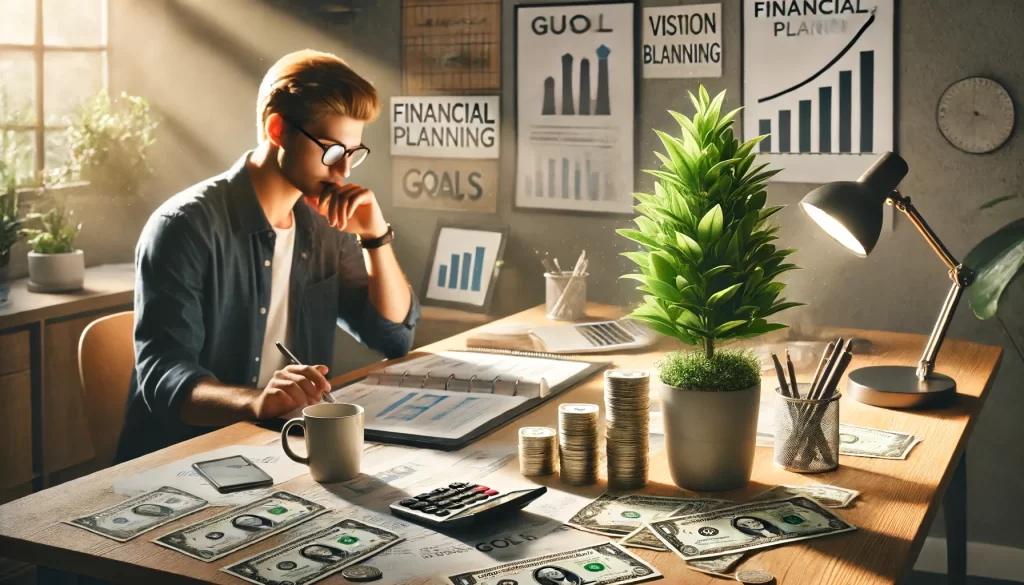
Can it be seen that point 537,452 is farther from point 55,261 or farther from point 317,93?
point 55,261

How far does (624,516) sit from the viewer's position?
52.4 inches

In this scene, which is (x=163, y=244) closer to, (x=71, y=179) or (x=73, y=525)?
(x=73, y=525)

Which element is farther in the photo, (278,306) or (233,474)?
(278,306)

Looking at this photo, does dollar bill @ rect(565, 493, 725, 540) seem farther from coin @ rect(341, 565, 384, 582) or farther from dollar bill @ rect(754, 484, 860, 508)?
coin @ rect(341, 565, 384, 582)

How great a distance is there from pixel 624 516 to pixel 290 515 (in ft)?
1.40

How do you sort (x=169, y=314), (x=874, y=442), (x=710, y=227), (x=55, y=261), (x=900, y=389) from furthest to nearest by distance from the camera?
(x=55, y=261), (x=169, y=314), (x=900, y=389), (x=874, y=442), (x=710, y=227)

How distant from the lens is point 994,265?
2449 mm

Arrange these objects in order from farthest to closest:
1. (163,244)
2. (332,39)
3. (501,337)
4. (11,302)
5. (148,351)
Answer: (332,39) → (11,302) → (501,337) → (163,244) → (148,351)

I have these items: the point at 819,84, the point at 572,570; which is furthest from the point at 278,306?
the point at 819,84

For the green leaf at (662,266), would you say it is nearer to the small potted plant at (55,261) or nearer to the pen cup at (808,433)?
the pen cup at (808,433)

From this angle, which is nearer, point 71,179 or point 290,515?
point 290,515

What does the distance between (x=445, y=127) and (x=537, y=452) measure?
2.21 metres

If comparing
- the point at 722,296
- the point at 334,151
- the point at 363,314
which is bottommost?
the point at 363,314

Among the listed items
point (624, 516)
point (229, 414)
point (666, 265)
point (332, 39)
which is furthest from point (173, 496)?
point (332, 39)
